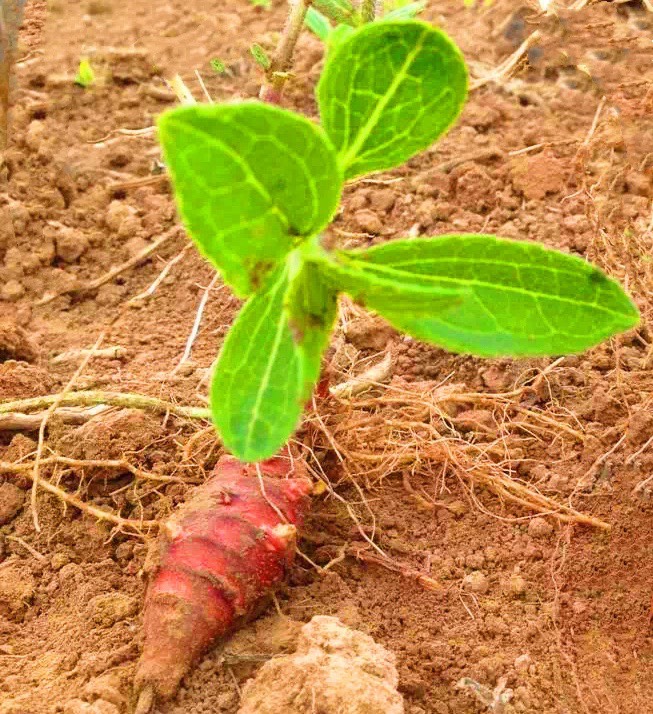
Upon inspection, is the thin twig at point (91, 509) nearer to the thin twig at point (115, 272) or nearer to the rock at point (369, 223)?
the thin twig at point (115, 272)

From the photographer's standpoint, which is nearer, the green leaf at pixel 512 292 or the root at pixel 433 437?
the green leaf at pixel 512 292

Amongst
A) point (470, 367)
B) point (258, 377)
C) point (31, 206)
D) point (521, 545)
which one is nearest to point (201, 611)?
point (258, 377)

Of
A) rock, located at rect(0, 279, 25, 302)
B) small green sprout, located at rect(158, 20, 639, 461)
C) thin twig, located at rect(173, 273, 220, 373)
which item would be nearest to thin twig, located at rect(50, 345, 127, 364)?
thin twig, located at rect(173, 273, 220, 373)

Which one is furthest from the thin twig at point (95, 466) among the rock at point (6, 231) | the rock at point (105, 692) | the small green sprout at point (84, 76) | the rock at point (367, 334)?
the small green sprout at point (84, 76)

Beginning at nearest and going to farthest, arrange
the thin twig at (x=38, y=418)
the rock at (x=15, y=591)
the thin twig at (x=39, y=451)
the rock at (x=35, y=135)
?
the rock at (x=15, y=591) < the thin twig at (x=39, y=451) < the thin twig at (x=38, y=418) < the rock at (x=35, y=135)

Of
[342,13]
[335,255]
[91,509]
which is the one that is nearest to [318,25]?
[342,13]

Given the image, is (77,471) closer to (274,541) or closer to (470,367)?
(274,541)
